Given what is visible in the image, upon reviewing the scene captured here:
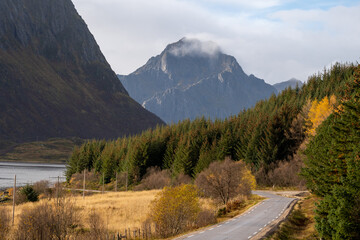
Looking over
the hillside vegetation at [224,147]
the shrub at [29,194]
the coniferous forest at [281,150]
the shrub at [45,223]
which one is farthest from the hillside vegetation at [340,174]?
the shrub at [29,194]

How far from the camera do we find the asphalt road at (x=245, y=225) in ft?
94.6

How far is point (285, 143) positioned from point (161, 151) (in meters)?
36.9

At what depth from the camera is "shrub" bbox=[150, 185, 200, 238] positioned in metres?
35.8

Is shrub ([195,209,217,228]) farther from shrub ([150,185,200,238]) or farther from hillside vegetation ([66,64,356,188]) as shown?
hillside vegetation ([66,64,356,188])

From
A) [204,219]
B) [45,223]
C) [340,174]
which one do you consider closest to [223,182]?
[204,219]

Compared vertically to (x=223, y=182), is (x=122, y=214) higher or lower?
lower

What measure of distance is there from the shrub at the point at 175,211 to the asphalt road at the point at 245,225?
113 inches

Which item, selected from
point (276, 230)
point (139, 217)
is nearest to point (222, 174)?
point (139, 217)

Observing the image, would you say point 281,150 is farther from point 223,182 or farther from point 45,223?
point 45,223

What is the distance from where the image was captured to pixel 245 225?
3481 centimetres

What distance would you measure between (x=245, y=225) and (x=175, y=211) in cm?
613

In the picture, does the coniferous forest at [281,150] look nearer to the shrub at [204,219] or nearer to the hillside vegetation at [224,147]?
the hillside vegetation at [224,147]

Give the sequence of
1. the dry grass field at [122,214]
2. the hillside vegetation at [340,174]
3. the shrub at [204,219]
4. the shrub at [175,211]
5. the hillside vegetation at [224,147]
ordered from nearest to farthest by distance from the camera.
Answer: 1. the hillside vegetation at [340,174]
2. the shrub at [175,211]
3. the shrub at [204,219]
4. the dry grass field at [122,214]
5. the hillside vegetation at [224,147]

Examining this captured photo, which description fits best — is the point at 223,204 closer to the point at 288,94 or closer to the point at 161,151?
the point at 161,151
